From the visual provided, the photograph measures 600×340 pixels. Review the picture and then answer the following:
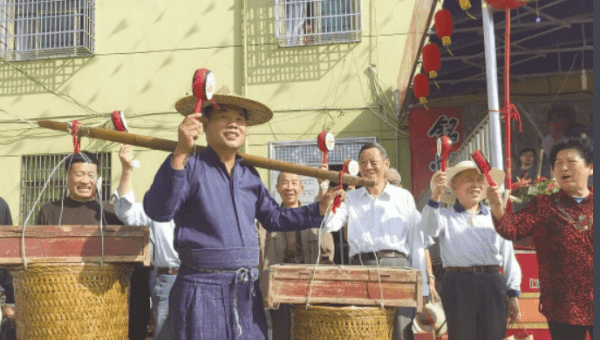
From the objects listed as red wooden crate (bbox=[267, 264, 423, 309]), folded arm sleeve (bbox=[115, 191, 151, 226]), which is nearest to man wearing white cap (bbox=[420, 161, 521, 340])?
red wooden crate (bbox=[267, 264, 423, 309])

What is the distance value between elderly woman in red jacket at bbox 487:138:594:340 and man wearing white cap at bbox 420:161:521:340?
504 mm

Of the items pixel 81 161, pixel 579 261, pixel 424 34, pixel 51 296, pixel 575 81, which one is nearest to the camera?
pixel 51 296

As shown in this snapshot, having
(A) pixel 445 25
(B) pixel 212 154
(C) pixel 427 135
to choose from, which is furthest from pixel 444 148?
(C) pixel 427 135

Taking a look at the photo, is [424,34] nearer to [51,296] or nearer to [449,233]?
[449,233]

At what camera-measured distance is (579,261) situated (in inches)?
124

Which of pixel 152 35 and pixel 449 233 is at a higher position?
pixel 152 35

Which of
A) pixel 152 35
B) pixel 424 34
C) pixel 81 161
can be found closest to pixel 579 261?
pixel 81 161

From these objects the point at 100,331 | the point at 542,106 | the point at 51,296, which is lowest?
the point at 100,331

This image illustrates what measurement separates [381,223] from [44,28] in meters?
9.46

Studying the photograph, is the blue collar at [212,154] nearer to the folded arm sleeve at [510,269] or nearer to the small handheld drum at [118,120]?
the small handheld drum at [118,120]

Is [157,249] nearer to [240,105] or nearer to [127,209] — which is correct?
[127,209]

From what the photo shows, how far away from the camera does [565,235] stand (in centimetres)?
320

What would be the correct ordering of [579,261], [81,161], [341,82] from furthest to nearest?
[341,82], [81,161], [579,261]

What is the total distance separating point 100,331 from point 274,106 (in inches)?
298
